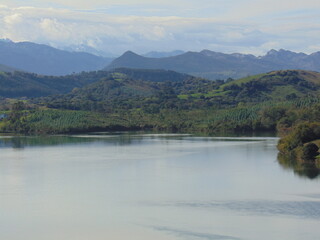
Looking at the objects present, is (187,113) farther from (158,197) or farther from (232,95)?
(158,197)

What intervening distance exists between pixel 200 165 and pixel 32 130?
6621 centimetres

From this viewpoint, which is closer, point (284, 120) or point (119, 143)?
point (119, 143)

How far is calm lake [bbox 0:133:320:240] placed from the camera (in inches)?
1148

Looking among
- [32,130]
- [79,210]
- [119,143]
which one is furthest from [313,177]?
[32,130]

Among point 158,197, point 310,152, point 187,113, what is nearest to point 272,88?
point 187,113

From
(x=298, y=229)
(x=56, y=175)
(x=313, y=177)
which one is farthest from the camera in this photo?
(x=56, y=175)

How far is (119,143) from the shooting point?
8056 centimetres

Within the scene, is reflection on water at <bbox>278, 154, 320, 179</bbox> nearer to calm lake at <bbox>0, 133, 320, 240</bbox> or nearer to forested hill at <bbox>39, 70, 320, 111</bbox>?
calm lake at <bbox>0, 133, 320, 240</bbox>

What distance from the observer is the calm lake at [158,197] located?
29.2 meters

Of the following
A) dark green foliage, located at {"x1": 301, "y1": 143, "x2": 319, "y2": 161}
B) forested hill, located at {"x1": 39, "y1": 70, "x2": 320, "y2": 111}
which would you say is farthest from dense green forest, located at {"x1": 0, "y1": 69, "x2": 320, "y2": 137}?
dark green foliage, located at {"x1": 301, "y1": 143, "x2": 319, "y2": 161}

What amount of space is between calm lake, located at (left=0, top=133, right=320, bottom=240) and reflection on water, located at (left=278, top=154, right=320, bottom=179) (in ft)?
0.56

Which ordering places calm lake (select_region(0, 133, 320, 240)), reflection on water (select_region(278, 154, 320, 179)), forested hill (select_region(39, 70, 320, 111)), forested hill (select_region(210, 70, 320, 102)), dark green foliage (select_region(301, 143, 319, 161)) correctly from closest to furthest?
calm lake (select_region(0, 133, 320, 240)) < reflection on water (select_region(278, 154, 320, 179)) < dark green foliage (select_region(301, 143, 319, 161)) < forested hill (select_region(39, 70, 320, 111)) < forested hill (select_region(210, 70, 320, 102))

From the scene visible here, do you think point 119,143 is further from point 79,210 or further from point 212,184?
point 79,210

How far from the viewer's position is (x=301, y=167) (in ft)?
161
